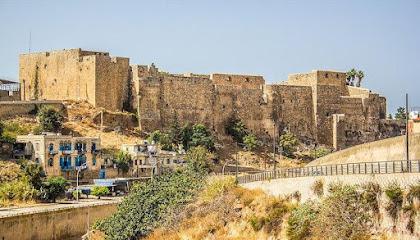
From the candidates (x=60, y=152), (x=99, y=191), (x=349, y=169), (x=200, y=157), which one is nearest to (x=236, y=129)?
(x=200, y=157)

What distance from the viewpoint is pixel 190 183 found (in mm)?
39844

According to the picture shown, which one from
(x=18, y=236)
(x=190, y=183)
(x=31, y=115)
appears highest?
(x=31, y=115)

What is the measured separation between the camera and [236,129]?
215 ft

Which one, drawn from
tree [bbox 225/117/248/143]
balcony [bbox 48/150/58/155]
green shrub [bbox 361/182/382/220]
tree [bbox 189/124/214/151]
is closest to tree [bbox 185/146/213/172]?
tree [bbox 189/124/214/151]

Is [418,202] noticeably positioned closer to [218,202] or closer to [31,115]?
[218,202]

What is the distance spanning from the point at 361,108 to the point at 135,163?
24.4 metres

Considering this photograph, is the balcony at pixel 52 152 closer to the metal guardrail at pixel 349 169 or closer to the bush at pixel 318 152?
the metal guardrail at pixel 349 169

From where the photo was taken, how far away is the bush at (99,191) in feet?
163

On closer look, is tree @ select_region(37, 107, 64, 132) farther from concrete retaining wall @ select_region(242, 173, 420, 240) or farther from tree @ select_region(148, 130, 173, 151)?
concrete retaining wall @ select_region(242, 173, 420, 240)

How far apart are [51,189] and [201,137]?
16.6 metres

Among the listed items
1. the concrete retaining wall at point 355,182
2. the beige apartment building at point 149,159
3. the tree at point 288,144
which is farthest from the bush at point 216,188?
the tree at point 288,144

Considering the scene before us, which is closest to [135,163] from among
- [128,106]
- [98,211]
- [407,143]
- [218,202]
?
[128,106]

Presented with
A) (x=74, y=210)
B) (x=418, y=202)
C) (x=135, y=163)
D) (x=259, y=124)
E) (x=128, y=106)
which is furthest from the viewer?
(x=259, y=124)

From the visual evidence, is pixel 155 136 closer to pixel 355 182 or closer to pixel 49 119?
pixel 49 119
